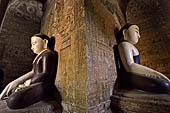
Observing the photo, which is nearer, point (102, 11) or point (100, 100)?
point (100, 100)

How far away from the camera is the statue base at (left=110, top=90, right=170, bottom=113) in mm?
904

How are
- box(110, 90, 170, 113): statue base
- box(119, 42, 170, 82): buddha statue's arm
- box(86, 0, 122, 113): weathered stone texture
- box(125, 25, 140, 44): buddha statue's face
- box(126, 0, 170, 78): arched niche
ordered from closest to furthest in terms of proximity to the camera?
box(110, 90, 170, 113): statue base < box(86, 0, 122, 113): weathered stone texture < box(119, 42, 170, 82): buddha statue's arm < box(125, 25, 140, 44): buddha statue's face < box(126, 0, 170, 78): arched niche

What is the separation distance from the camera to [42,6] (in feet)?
10.8

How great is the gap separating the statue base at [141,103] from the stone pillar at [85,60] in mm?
138

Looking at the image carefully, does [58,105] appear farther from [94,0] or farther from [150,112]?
[94,0]

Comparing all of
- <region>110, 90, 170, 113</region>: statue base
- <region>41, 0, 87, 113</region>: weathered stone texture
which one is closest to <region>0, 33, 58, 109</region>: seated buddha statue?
<region>41, 0, 87, 113</region>: weathered stone texture

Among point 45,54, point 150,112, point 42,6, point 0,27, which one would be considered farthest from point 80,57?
point 42,6

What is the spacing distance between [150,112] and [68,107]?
963 millimetres

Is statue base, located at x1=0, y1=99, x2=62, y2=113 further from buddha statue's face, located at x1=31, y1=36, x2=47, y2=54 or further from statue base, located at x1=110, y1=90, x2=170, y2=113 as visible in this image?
buddha statue's face, located at x1=31, y1=36, x2=47, y2=54

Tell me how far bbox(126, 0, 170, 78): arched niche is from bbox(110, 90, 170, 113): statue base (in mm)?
1906

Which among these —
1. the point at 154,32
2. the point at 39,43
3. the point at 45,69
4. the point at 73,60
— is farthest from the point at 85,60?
the point at 154,32

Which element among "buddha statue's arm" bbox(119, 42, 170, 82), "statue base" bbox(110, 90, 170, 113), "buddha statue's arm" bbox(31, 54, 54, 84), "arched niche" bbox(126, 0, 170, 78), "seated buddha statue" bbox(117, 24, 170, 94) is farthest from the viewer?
"arched niche" bbox(126, 0, 170, 78)

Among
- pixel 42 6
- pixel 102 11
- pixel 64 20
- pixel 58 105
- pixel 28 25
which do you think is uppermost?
pixel 42 6

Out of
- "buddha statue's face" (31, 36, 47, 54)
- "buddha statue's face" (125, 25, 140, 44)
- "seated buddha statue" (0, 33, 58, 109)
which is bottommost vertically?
"seated buddha statue" (0, 33, 58, 109)
